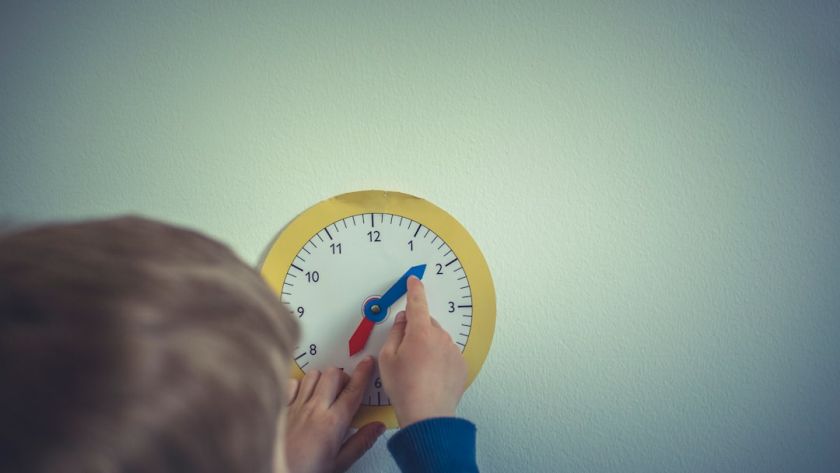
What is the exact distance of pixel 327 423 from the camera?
21.8 inches

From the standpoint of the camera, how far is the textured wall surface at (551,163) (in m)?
0.56

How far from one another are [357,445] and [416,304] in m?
0.18

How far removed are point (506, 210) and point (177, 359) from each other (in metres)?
0.40

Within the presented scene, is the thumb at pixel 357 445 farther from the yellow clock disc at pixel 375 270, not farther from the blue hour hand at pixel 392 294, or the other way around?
the blue hour hand at pixel 392 294

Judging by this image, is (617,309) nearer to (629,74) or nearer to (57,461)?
(629,74)

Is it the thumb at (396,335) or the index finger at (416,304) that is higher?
the index finger at (416,304)

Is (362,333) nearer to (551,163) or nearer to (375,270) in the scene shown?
(375,270)

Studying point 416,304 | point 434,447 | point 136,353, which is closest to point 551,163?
point 416,304

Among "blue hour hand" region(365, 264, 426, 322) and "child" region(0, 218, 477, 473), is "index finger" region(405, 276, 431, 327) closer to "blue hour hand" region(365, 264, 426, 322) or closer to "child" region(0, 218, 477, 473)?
"blue hour hand" region(365, 264, 426, 322)

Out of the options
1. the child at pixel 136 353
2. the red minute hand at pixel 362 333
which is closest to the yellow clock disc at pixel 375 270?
the red minute hand at pixel 362 333

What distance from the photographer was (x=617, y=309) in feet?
1.91

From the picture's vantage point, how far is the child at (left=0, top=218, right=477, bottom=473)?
0.24m

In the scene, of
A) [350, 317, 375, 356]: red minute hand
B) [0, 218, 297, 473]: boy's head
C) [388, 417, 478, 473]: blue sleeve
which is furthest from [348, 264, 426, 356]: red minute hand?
[0, 218, 297, 473]: boy's head

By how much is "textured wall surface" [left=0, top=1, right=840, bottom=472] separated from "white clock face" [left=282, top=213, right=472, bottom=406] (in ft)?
0.14
